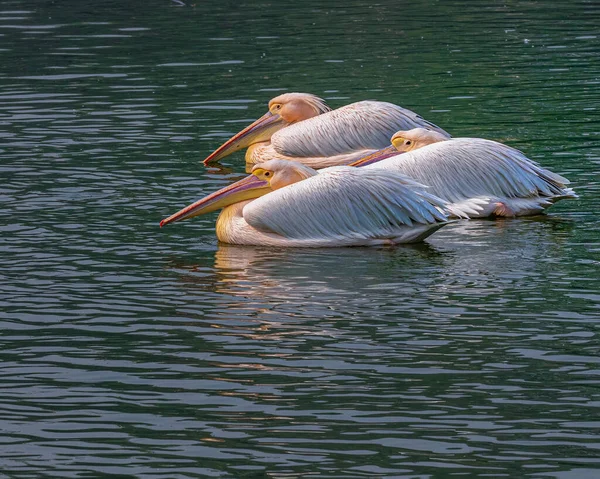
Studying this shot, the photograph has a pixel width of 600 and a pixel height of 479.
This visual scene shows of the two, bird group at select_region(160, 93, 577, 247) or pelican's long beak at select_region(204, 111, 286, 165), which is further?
pelican's long beak at select_region(204, 111, 286, 165)

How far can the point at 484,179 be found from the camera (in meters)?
9.40

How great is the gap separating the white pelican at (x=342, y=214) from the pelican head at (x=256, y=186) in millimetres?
241

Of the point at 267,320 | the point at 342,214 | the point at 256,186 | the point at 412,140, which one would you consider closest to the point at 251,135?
the point at 412,140

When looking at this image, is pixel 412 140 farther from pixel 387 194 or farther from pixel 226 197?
pixel 226 197

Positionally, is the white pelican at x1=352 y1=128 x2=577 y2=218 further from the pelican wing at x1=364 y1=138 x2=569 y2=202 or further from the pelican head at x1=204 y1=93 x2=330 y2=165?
the pelican head at x1=204 y1=93 x2=330 y2=165

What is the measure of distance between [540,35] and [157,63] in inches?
211

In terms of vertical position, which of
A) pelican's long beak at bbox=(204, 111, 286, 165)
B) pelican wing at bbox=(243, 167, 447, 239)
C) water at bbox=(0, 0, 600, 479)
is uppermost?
pelican's long beak at bbox=(204, 111, 286, 165)

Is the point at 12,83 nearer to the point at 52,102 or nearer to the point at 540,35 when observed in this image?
the point at 52,102

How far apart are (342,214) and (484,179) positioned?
4.13 ft

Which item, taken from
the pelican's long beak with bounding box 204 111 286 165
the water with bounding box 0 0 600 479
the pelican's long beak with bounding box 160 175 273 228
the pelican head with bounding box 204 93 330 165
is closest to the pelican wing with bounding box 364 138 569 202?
the water with bounding box 0 0 600 479

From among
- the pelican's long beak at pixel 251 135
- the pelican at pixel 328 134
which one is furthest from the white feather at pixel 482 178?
the pelican's long beak at pixel 251 135

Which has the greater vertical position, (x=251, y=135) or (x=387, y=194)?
(x=251, y=135)

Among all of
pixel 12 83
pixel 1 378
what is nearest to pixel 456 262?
pixel 1 378

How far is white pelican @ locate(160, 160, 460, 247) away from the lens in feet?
→ 28.2
